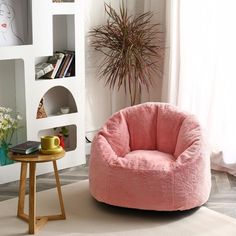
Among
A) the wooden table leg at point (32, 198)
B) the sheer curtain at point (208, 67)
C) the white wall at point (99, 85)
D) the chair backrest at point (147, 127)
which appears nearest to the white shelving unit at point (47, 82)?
the white wall at point (99, 85)

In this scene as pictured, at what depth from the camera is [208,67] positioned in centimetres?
439

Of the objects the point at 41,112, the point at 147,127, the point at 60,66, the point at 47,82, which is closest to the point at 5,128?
the point at 41,112

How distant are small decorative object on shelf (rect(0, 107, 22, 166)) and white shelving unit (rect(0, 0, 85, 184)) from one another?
7cm

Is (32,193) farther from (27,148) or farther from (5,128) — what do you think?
(5,128)

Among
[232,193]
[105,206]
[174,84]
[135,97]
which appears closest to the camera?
[105,206]

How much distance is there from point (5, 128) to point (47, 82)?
51cm

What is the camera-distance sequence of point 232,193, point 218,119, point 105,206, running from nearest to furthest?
point 105,206 → point 232,193 → point 218,119

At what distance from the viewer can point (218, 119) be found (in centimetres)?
442

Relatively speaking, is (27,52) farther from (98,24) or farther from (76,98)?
(98,24)

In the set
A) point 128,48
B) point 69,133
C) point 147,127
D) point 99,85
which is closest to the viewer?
point 147,127

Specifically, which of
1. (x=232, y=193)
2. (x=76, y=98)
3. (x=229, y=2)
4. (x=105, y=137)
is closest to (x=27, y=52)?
(x=76, y=98)

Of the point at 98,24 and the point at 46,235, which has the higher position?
the point at 98,24

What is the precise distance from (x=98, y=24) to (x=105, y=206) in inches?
73.7

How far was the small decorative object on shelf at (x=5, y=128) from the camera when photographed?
4023 millimetres
